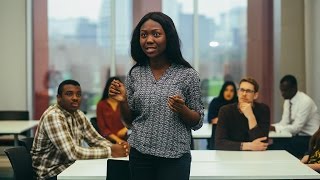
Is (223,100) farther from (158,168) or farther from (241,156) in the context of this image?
(158,168)

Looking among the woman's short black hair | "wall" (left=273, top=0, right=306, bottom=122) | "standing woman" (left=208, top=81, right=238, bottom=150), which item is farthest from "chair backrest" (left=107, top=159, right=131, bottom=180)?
"wall" (left=273, top=0, right=306, bottom=122)

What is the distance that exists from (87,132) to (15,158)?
0.71 metres

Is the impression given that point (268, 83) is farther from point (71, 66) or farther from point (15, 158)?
point (15, 158)

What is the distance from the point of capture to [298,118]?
5.59 m

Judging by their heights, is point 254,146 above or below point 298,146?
above

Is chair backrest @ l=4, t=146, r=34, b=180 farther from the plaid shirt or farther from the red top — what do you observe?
the red top

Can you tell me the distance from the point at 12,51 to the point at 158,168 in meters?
5.98

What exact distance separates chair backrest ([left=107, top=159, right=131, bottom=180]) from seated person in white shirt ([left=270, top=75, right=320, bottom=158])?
3.17 m

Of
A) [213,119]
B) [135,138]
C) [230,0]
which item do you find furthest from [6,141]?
[135,138]

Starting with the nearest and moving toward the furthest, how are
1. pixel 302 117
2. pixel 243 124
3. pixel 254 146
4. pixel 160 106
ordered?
pixel 160 106 → pixel 254 146 → pixel 243 124 → pixel 302 117

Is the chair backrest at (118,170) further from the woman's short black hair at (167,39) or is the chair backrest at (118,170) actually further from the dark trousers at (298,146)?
the dark trousers at (298,146)

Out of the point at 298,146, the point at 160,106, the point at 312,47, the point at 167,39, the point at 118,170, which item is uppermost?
the point at 312,47

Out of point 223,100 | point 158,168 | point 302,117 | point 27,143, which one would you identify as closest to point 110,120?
point 223,100

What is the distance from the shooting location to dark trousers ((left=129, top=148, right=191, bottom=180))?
1883mm
